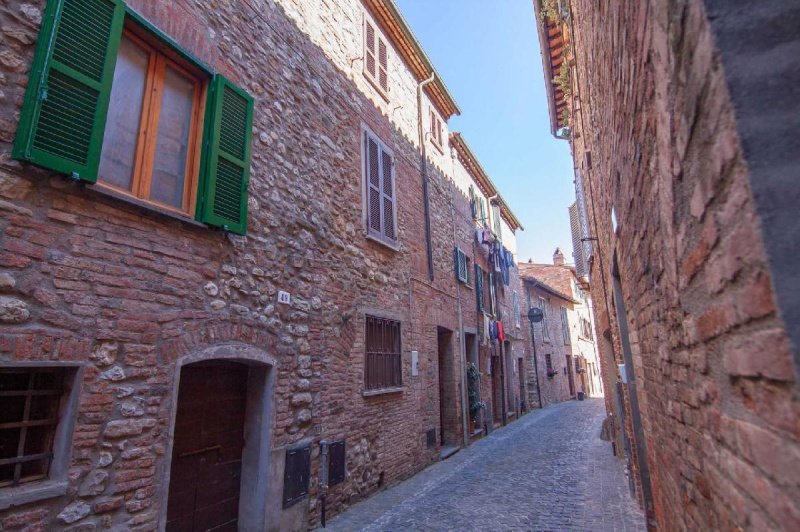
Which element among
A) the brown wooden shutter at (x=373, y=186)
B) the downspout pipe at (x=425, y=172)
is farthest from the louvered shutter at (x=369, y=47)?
the downspout pipe at (x=425, y=172)

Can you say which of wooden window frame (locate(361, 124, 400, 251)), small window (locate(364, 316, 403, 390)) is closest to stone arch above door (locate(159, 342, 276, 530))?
small window (locate(364, 316, 403, 390))

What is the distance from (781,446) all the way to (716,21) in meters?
0.89

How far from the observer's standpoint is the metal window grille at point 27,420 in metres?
2.75

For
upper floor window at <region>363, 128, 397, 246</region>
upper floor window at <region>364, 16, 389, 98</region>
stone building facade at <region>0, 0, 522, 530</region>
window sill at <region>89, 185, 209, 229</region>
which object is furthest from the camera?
upper floor window at <region>364, 16, 389, 98</region>

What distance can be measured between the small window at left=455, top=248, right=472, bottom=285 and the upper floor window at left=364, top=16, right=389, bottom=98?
4.40 metres

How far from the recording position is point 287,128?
5.40 metres

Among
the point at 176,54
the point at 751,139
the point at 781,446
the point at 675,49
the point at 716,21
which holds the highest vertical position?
the point at 176,54

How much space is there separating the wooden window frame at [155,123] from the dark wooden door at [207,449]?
1.65 m

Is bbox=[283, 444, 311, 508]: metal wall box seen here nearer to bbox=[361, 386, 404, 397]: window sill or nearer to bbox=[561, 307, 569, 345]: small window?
bbox=[361, 386, 404, 397]: window sill

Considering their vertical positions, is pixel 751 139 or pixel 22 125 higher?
pixel 22 125

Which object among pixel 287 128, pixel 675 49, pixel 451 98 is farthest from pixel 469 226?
pixel 675 49

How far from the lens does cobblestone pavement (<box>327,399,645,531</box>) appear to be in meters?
4.96

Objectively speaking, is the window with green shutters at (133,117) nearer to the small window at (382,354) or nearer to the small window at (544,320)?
the small window at (382,354)

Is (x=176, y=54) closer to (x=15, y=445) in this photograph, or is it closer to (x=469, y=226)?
(x=15, y=445)
